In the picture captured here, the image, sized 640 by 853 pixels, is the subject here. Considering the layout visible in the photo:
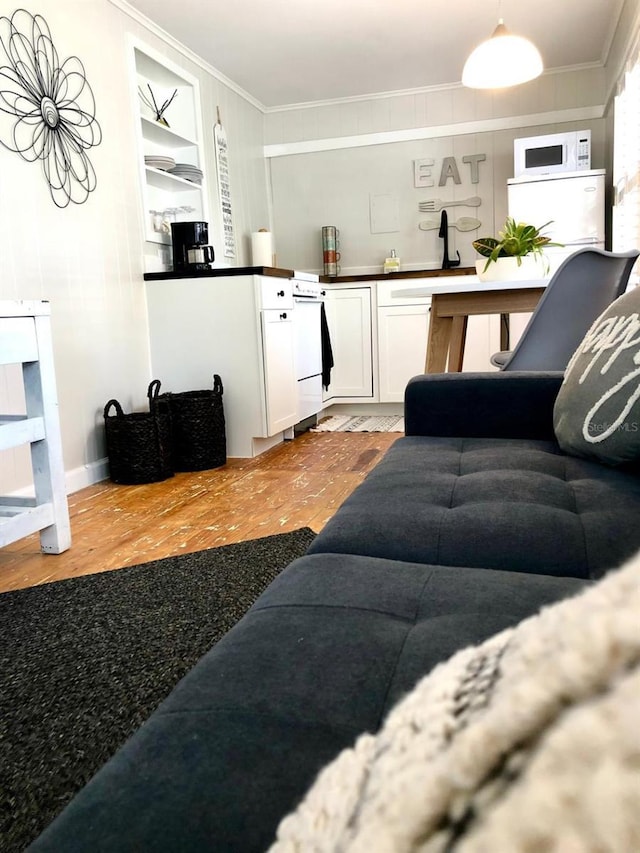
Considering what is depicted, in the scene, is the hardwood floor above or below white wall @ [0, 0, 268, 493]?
below

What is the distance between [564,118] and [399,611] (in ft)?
17.4

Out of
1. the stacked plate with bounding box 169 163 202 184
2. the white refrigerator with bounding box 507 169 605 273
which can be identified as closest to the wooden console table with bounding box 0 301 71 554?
the stacked plate with bounding box 169 163 202 184

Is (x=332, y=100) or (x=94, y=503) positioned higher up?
(x=332, y=100)

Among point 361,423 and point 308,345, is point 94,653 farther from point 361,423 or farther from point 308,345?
point 361,423

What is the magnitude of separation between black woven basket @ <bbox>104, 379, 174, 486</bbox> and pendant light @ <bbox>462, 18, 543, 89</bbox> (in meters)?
2.11

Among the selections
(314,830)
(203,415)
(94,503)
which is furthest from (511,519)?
(203,415)

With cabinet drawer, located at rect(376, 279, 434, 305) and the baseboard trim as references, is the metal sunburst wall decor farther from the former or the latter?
cabinet drawer, located at rect(376, 279, 434, 305)

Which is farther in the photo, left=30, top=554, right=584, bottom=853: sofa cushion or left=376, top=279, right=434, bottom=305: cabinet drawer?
left=376, top=279, right=434, bottom=305: cabinet drawer

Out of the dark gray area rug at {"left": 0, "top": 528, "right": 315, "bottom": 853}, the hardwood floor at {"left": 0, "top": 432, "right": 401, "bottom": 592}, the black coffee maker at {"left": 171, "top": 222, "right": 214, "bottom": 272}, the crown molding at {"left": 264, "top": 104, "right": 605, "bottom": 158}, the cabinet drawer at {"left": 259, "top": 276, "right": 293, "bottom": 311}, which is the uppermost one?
the crown molding at {"left": 264, "top": 104, "right": 605, "bottom": 158}

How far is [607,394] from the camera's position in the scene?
1388 mm

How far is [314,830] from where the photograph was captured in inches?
11.4

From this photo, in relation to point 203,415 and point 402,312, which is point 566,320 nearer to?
point 203,415

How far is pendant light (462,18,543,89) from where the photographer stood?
2879mm

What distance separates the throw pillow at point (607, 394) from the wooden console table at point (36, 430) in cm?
154
